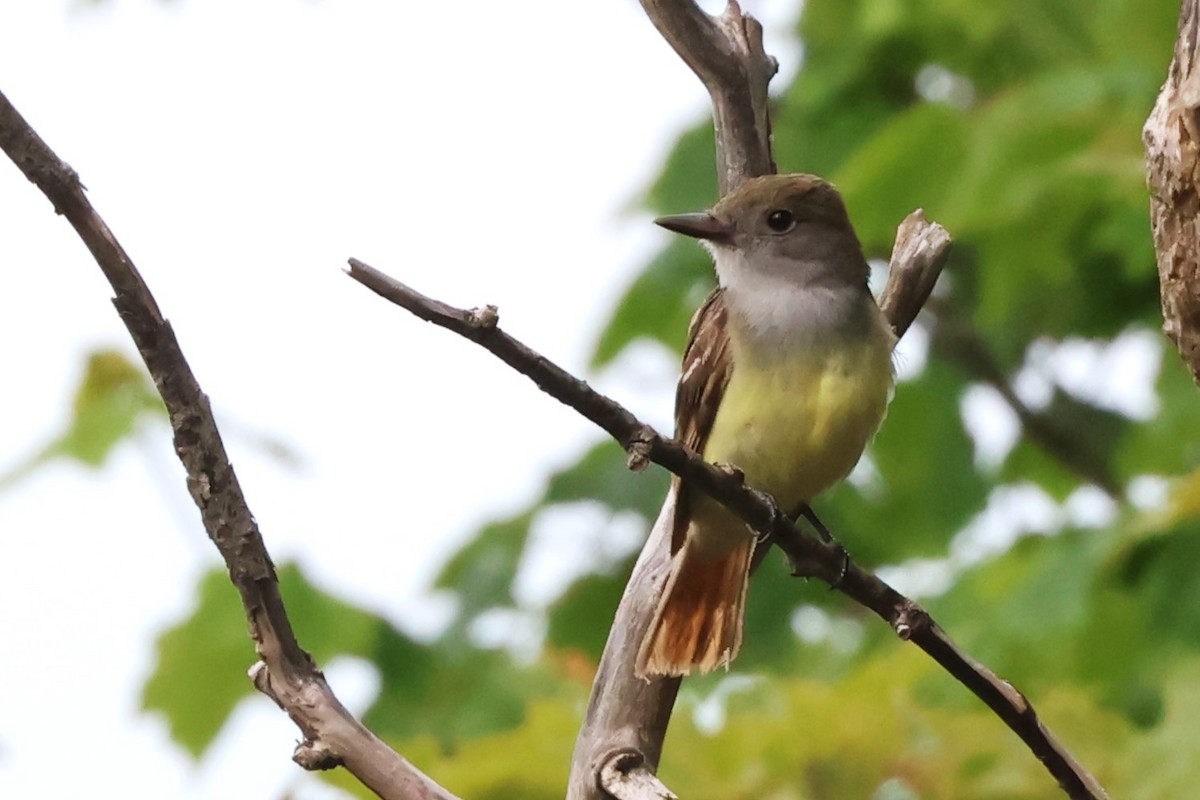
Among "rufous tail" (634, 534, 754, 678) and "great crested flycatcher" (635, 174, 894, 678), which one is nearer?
"rufous tail" (634, 534, 754, 678)

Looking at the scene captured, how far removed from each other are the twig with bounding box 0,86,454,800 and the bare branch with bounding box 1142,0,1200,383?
47.7 inches

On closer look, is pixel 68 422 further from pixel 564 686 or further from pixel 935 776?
pixel 935 776

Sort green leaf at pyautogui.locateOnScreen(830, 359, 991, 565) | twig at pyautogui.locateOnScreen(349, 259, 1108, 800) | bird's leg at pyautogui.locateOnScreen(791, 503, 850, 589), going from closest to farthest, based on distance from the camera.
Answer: twig at pyautogui.locateOnScreen(349, 259, 1108, 800), bird's leg at pyautogui.locateOnScreen(791, 503, 850, 589), green leaf at pyautogui.locateOnScreen(830, 359, 991, 565)

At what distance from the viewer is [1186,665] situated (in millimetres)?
3400

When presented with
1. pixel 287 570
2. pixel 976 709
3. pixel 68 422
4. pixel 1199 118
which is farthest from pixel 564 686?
pixel 1199 118

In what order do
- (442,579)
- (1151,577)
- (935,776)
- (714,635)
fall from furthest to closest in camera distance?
1. (442,579)
2. (1151,577)
3. (935,776)
4. (714,635)

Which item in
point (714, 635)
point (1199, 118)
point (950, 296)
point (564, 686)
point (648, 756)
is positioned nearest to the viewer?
point (1199, 118)

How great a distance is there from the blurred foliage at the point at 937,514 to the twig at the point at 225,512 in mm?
1351

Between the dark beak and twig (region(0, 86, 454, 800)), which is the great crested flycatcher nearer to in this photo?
the dark beak

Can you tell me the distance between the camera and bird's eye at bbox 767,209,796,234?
10.4 ft

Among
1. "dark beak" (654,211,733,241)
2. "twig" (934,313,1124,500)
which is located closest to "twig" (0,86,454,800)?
"dark beak" (654,211,733,241)

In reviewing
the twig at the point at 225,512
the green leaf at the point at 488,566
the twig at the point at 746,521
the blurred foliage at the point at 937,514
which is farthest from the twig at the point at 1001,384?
the twig at the point at 225,512

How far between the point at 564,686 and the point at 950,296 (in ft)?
8.45

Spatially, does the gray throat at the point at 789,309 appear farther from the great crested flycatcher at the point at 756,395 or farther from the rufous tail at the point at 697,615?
the rufous tail at the point at 697,615
